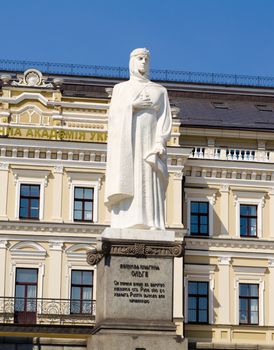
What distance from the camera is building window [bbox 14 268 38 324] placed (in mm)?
43344

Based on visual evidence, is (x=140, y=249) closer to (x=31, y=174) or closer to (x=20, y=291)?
(x=20, y=291)

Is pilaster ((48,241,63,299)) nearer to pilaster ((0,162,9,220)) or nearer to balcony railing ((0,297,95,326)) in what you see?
balcony railing ((0,297,95,326))

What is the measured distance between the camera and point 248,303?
4684cm

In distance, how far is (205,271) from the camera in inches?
1847

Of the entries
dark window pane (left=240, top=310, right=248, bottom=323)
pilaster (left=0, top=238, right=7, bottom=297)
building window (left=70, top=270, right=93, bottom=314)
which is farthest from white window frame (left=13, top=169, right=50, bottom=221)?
dark window pane (left=240, top=310, right=248, bottom=323)

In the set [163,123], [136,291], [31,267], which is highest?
[163,123]

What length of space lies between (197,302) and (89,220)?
224 inches

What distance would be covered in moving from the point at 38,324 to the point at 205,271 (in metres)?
8.03

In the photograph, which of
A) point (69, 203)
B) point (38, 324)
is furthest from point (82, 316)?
point (69, 203)

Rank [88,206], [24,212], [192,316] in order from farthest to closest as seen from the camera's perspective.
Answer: [192,316] → [88,206] → [24,212]

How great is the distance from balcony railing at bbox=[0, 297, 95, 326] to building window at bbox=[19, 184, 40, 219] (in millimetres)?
3548

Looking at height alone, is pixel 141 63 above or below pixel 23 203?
below

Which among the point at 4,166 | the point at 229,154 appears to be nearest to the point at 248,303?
the point at 229,154

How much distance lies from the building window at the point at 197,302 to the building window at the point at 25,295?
659 centimetres
